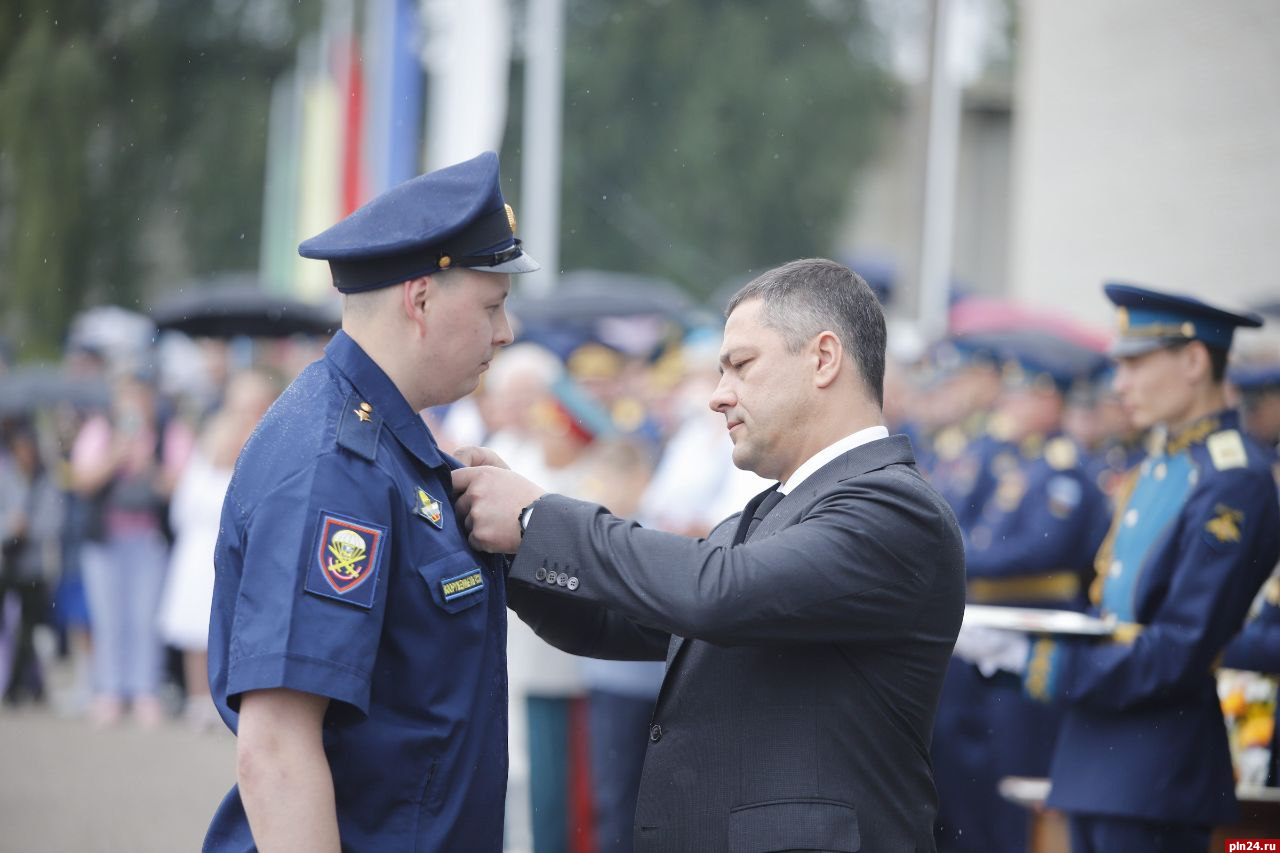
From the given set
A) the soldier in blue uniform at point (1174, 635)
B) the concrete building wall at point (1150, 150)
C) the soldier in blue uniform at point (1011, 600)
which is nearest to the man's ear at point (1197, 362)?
the soldier in blue uniform at point (1174, 635)

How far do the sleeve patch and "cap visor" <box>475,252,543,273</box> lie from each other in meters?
0.55

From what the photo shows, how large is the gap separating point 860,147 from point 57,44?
1969cm

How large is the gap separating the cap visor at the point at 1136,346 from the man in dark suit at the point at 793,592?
1666mm

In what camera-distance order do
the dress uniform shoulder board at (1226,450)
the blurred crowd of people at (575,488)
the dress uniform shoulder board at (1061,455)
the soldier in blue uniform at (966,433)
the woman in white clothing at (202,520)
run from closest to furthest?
1. the dress uniform shoulder board at (1226,450)
2. the blurred crowd of people at (575,488)
3. the dress uniform shoulder board at (1061,455)
4. the soldier in blue uniform at (966,433)
5. the woman in white clothing at (202,520)

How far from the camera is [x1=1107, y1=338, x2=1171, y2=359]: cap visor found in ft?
13.7

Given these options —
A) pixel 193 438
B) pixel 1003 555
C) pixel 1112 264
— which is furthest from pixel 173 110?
pixel 1003 555

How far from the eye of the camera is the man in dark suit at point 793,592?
2.48m

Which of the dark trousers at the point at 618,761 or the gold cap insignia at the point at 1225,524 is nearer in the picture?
the gold cap insignia at the point at 1225,524

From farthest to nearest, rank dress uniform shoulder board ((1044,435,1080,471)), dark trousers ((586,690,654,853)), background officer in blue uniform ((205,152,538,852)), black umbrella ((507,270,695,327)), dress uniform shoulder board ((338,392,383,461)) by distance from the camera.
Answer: black umbrella ((507,270,695,327))
dress uniform shoulder board ((1044,435,1080,471))
dark trousers ((586,690,654,853))
dress uniform shoulder board ((338,392,383,461))
background officer in blue uniform ((205,152,538,852))

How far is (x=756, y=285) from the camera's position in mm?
2859

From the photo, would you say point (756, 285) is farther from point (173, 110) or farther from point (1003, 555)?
point (173, 110)

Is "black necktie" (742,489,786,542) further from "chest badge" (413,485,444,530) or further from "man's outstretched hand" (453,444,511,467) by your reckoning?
"chest badge" (413,485,444,530)

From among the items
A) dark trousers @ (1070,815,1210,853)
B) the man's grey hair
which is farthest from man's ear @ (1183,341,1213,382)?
the man's grey hair

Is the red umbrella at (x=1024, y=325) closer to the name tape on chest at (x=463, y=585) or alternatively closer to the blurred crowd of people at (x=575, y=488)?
the blurred crowd of people at (x=575, y=488)
